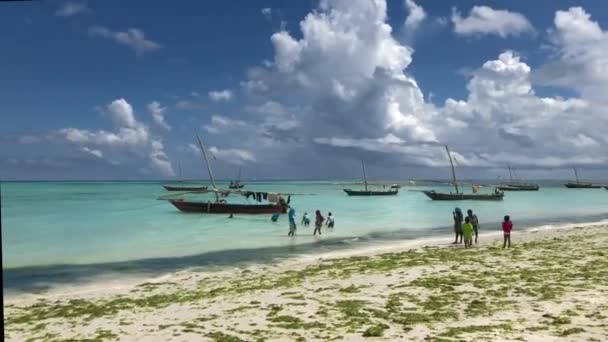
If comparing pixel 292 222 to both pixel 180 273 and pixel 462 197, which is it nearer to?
pixel 180 273

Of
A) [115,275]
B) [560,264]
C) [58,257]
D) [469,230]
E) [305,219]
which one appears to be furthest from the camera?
[305,219]

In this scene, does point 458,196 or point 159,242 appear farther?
point 458,196

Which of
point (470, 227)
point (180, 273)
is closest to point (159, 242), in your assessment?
point (180, 273)

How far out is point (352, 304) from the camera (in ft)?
38.7

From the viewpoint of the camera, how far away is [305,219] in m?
37.6

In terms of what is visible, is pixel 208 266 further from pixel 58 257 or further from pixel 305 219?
pixel 305 219

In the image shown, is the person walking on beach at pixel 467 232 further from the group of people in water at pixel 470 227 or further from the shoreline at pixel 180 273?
the shoreline at pixel 180 273

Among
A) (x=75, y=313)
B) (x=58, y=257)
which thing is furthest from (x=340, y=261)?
(x=58, y=257)

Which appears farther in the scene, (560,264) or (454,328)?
(560,264)

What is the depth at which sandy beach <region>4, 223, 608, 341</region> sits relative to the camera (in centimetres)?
943

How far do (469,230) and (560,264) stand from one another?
7.14 m

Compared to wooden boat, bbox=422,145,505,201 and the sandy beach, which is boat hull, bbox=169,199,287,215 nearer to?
the sandy beach

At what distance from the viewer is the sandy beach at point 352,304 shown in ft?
30.9

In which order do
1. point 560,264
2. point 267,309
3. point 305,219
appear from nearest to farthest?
point 267,309 → point 560,264 → point 305,219
